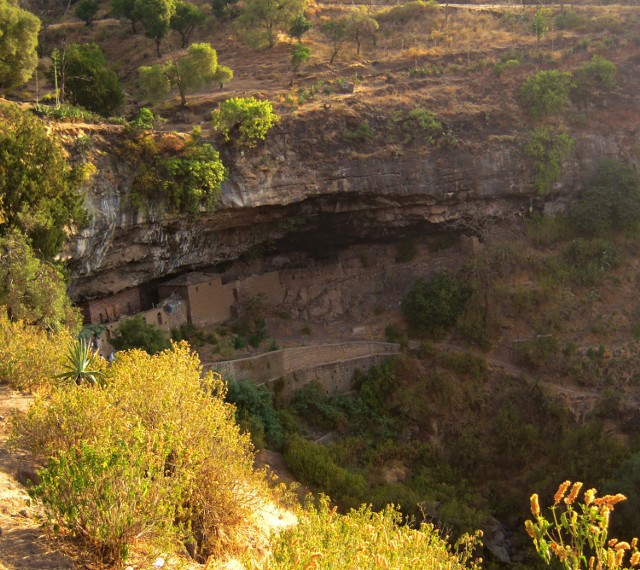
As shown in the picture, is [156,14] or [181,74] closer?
[181,74]

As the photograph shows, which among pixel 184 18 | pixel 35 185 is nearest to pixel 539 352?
pixel 35 185

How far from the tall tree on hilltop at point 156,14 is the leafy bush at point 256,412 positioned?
18.6m

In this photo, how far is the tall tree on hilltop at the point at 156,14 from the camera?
99.5 feet

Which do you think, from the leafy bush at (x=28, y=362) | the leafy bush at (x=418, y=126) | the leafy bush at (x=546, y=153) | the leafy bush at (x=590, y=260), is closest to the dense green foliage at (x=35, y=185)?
the leafy bush at (x=28, y=362)

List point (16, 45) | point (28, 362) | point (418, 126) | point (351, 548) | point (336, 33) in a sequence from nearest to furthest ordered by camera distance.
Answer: point (351, 548)
point (28, 362)
point (16, 45)
point (418, 126)
point (336, 33)

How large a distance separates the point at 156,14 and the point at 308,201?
13.0 meters

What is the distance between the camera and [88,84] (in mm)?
23906

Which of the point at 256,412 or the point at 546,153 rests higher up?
the point at 546,153

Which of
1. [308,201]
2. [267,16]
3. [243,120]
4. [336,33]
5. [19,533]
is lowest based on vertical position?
[19,533]

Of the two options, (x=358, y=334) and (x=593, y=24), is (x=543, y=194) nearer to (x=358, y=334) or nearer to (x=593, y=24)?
(x=358, y=334)

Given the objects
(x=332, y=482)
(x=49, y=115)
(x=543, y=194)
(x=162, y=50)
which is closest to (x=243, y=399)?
(x=332, y=482)

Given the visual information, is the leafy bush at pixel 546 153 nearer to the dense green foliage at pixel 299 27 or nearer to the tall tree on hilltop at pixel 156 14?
the dense green foliage at pixel 299 27

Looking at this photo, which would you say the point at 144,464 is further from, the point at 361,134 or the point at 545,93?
the point at 545,93

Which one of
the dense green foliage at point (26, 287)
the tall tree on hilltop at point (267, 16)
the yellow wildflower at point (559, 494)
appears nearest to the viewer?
the yellow wildflower at point (559, 494)
